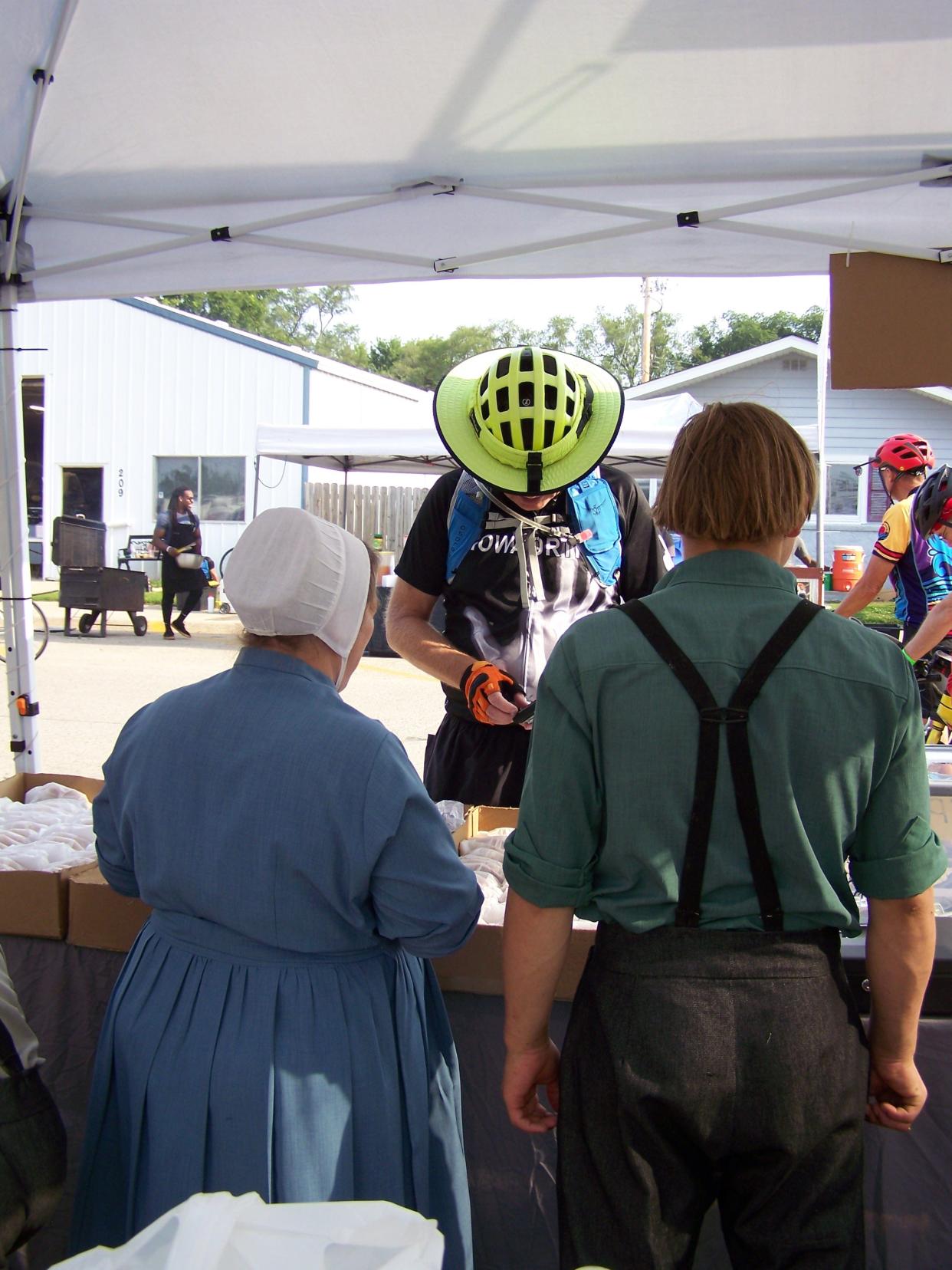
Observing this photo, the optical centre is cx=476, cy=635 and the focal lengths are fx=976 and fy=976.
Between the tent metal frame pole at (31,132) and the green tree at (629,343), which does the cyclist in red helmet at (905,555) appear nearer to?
the tent metal frame pole at (31,132)

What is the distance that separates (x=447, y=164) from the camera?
2.98 metres

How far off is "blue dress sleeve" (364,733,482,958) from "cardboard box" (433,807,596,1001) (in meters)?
0.39

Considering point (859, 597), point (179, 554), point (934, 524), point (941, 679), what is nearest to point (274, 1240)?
point (934, 524)

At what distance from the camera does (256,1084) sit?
1.46 m

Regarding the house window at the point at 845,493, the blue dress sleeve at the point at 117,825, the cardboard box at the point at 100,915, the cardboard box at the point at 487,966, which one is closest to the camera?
the blue dress sleeve at the point at 117,825

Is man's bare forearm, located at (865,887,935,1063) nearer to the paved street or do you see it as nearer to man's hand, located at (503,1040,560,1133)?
man's hand, located at (503,1040,560,1133)

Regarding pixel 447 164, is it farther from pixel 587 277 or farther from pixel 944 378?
pixel 944 378

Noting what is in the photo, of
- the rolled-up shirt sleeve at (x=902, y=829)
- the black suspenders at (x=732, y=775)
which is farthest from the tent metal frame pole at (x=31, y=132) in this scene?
the rolled-up shirt sleeve at (x=902, y=829)

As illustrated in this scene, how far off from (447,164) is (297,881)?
7.78ft

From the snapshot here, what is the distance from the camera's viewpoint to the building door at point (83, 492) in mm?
21281

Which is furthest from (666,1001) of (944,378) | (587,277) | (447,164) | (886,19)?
(587,277)

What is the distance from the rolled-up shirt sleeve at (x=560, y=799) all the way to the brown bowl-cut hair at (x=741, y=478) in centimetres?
24

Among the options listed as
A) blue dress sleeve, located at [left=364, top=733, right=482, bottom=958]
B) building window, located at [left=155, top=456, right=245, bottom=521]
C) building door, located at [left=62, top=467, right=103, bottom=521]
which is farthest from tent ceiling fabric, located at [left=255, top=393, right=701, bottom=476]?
building door, located at [left=62, top=467, right=103, bottom=521]

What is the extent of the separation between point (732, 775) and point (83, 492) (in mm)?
22201
